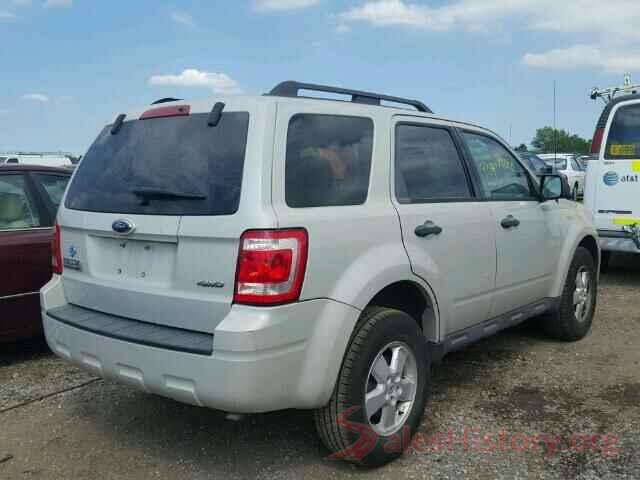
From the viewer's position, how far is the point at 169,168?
292 cm

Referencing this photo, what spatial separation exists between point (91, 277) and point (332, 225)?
1253 millimetres

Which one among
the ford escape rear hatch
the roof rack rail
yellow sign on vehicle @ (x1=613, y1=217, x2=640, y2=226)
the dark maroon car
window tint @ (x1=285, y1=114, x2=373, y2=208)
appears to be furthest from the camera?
yellow sign on vehicle @ (x1=613, y1=217, x2=640, y2=226)

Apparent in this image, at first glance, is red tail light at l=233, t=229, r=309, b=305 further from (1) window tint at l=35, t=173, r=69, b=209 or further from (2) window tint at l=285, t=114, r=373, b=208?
(1) window tint at l=35, t=173, r=69, b=209

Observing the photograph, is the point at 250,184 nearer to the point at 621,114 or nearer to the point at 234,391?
the point at 234,391

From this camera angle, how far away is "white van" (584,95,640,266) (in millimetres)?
7090

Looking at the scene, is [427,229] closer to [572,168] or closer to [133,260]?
[133,260]

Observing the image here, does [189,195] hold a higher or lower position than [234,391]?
higher

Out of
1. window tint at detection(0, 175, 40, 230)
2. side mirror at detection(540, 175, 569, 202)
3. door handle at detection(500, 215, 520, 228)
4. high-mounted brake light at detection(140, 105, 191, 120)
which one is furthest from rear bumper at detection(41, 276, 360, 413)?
side mirror at detection(540, 175, 569, 202)

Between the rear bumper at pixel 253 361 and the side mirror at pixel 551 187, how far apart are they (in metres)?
2.39

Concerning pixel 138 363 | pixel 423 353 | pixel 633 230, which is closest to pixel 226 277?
pixel 138 363

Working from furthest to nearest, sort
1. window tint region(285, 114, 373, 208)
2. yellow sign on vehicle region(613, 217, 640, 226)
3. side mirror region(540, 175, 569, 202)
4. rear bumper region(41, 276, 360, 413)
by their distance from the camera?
yellow sign on vehicle region(613, 217, 640, 226) < side mirror region(540, 175, 569, 202) < window tint region(285, 114, 373, 208) < rear bumper region(41, 276, 360, 413)

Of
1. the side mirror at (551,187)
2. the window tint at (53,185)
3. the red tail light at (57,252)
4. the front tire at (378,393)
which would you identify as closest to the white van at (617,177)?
the side mirror at (551,187)

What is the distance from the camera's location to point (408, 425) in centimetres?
326

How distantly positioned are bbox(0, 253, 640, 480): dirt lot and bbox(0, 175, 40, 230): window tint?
105 centimetres
